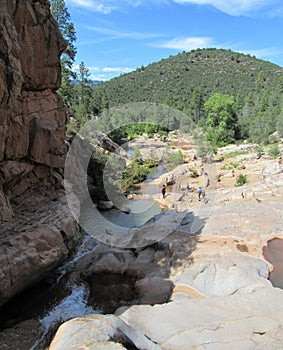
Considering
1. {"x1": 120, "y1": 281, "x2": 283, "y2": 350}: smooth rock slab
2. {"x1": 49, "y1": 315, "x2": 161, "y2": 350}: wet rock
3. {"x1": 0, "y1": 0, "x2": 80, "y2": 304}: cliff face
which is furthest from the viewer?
{"x1": 0, "y1": 0, "x2": 80, "y2": 304}: cliff face

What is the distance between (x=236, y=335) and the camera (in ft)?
26.4

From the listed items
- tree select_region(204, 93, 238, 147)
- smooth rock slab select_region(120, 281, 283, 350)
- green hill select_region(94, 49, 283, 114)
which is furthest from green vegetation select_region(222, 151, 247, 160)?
green hill select_region(94, 49, 283, 114)

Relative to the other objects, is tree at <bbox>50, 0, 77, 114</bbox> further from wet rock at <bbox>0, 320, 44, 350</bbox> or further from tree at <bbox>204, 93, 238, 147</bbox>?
tree at <bbox>204, 93, 238, 147</bbox>

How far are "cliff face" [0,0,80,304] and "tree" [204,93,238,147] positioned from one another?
42.5 m

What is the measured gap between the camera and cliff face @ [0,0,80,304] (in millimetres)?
9484

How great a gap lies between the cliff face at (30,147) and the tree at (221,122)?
4253 cm

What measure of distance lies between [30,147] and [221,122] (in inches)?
1815

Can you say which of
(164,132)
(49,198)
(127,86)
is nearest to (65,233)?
(49,198)

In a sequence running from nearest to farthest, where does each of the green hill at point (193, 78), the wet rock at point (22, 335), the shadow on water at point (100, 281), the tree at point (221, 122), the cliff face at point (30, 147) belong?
the wet rock at point (22, 335) < the cliff face at point (30, 147) < the shadow on water at point (100, 281) < the tree at point (221, 122) < the green hill at point (193, 78)

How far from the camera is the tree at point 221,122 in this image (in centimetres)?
5367

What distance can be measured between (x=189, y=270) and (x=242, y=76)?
117m

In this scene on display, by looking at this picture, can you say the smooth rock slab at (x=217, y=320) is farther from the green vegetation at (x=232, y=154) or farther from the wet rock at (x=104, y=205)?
the green vegetation at (x=232, y=154)

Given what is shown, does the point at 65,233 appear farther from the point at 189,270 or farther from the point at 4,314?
the point at 189,270

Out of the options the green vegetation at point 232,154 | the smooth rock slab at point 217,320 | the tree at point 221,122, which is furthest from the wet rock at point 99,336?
the tree at point 221,122
